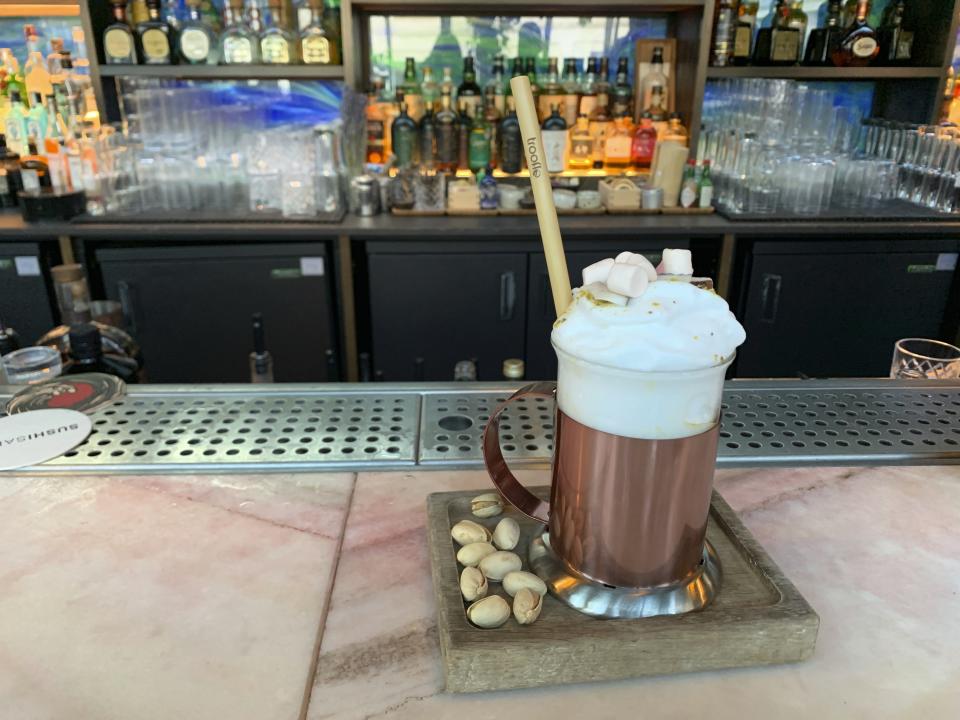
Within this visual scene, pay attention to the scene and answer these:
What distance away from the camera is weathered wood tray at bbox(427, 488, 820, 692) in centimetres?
56

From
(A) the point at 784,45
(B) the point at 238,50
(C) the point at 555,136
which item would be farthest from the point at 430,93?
(A) the point at 784,45

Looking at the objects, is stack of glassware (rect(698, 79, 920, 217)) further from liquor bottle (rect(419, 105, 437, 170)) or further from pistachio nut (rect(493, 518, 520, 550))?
pistachio nut (rect(493, 518, 520, 550))

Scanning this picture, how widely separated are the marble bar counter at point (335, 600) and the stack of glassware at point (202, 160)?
208 centimetres

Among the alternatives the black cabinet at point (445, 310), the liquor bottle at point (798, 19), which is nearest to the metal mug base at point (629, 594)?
the black cabinet at point (445, 310)

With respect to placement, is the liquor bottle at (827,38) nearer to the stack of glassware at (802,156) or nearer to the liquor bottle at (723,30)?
the stack of glassware at (802,156)

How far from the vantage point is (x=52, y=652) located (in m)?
0.61

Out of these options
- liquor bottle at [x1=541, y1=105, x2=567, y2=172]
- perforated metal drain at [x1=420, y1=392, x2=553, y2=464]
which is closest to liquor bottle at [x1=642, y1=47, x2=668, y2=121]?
liquor bottle at [x1=541, y1=105, x2=567, y2=172]

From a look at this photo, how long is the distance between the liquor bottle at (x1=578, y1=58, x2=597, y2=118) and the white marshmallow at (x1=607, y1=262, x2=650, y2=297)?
2840 mm

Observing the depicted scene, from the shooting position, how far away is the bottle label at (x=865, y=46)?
3.08 m

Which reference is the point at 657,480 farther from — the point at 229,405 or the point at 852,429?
the point at 229,405

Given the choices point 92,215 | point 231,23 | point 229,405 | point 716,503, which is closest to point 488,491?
point 716,503

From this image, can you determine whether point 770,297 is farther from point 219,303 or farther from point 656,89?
point 219,303

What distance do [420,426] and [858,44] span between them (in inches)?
117

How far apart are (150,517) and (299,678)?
1.01 ft
